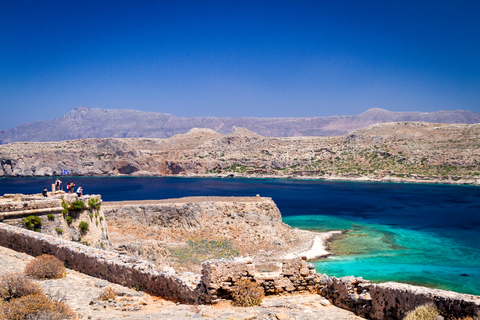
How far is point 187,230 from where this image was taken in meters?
36.8

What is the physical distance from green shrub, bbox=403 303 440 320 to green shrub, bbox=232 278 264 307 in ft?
10.9

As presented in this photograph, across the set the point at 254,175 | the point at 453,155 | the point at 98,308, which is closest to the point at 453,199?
the point at 453,155

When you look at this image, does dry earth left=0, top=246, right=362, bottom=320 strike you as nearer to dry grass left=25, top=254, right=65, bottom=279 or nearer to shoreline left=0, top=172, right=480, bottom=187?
dry grass left=25, top=254, right=65, bottom=279

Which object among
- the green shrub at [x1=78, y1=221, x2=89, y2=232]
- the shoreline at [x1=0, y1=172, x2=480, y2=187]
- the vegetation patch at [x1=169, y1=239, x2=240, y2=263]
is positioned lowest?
the shoreline at [x1=0, y1=172, x2=480, y2=187]

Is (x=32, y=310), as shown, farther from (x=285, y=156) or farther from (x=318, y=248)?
(x=285, y=156)

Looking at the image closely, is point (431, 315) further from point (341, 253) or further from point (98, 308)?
point (341, 253)

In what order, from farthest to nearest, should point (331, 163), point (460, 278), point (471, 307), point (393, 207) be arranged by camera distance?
point (331, 163), point (393, 207), point (460, 278), point (471, 307)

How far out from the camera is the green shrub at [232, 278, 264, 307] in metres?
8.98

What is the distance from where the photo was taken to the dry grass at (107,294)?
32.0 ft

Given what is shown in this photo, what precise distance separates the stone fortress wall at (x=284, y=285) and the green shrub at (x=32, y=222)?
7517mm

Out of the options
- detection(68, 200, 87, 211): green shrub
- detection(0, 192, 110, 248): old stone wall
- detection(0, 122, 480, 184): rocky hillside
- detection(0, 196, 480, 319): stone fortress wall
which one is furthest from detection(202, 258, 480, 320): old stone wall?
detection(0, 122, 480, 184): rocky hillside

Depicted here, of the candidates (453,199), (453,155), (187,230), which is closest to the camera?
(187,230)

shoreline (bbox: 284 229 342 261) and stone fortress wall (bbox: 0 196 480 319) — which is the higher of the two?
stone fortress wall (bbox: 0 196 480 319)

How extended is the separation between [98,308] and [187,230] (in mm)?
27892
